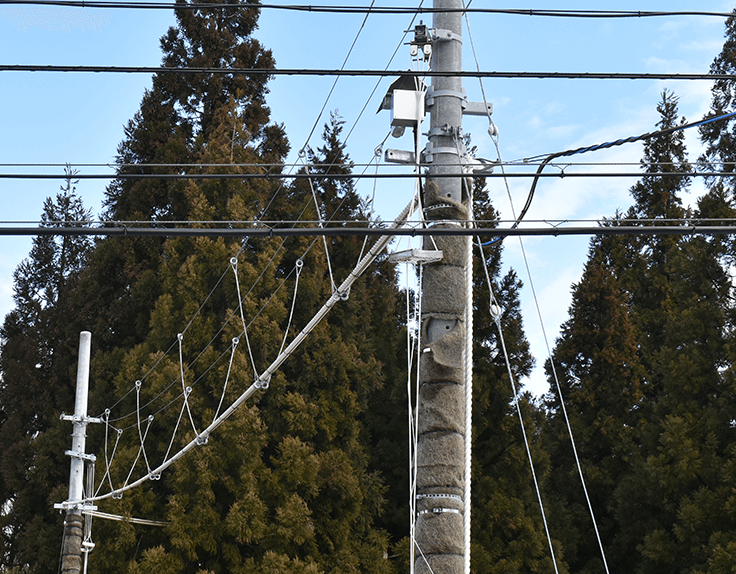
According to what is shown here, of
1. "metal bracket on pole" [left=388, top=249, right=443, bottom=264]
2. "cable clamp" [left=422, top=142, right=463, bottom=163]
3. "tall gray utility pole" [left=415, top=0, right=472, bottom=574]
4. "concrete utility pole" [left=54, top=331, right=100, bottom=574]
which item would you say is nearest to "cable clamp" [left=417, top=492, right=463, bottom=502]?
"tall gray utility pole" [left=415, top=0, right=472, bottom=574]

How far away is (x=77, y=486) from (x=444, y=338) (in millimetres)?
8125

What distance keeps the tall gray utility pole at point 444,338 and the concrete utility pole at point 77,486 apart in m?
7.45

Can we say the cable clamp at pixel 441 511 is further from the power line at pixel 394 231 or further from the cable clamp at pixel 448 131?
the cable clamp at pixel 448 131

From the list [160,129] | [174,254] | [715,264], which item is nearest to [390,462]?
[174,254]

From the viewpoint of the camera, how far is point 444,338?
4.80 m

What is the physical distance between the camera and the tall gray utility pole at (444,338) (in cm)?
455

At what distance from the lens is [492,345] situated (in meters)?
17.7

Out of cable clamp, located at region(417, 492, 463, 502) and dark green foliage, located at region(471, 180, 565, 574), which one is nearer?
cable clamp, located at region(417, 492, 463, 502)

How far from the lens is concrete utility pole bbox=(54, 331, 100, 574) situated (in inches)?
421

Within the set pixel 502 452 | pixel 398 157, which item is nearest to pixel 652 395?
pixel 502 452

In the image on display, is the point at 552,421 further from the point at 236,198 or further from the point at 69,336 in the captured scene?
the point at 69,336

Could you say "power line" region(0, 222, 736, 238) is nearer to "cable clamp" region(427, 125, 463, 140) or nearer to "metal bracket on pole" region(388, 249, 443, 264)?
"metal bracket on pole" region(388, 249, 443, 264)

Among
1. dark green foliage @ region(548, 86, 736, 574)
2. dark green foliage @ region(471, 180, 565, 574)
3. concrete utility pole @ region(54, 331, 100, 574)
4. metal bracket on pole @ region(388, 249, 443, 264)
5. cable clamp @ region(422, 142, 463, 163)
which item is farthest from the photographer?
dark green foliage @ region(471, 180, 565, 574)

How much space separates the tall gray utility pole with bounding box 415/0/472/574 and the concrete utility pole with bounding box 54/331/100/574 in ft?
24.5
